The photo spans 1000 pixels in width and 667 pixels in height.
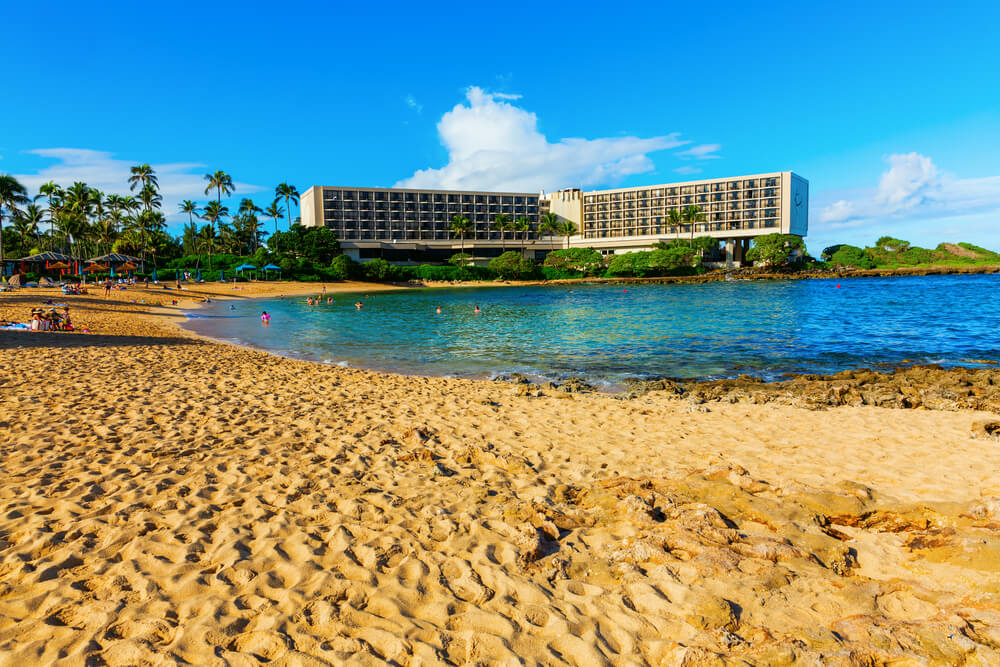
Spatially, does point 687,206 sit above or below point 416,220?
above

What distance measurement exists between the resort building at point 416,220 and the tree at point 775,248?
5285cm

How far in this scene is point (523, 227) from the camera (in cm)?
14162

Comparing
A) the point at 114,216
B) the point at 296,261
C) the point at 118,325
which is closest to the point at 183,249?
the point at 114,216

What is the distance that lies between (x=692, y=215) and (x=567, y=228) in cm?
3379

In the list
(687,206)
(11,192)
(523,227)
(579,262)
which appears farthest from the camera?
(523,227)

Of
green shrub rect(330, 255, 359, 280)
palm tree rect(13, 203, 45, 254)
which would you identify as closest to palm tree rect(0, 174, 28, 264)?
palm tree rect(13, 203, 45, 254)

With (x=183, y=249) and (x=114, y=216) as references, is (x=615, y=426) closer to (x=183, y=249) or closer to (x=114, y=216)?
(x=114, y=216)

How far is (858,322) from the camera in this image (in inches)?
1224

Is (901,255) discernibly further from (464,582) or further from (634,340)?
(464,582)

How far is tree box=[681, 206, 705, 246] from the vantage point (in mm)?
127000

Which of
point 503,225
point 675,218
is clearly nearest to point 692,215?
point 675,218

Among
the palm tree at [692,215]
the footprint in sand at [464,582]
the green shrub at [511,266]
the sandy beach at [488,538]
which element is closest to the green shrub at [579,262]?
the green shrub at [511,266]

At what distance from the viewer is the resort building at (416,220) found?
129 m

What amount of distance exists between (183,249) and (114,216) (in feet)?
66.6
